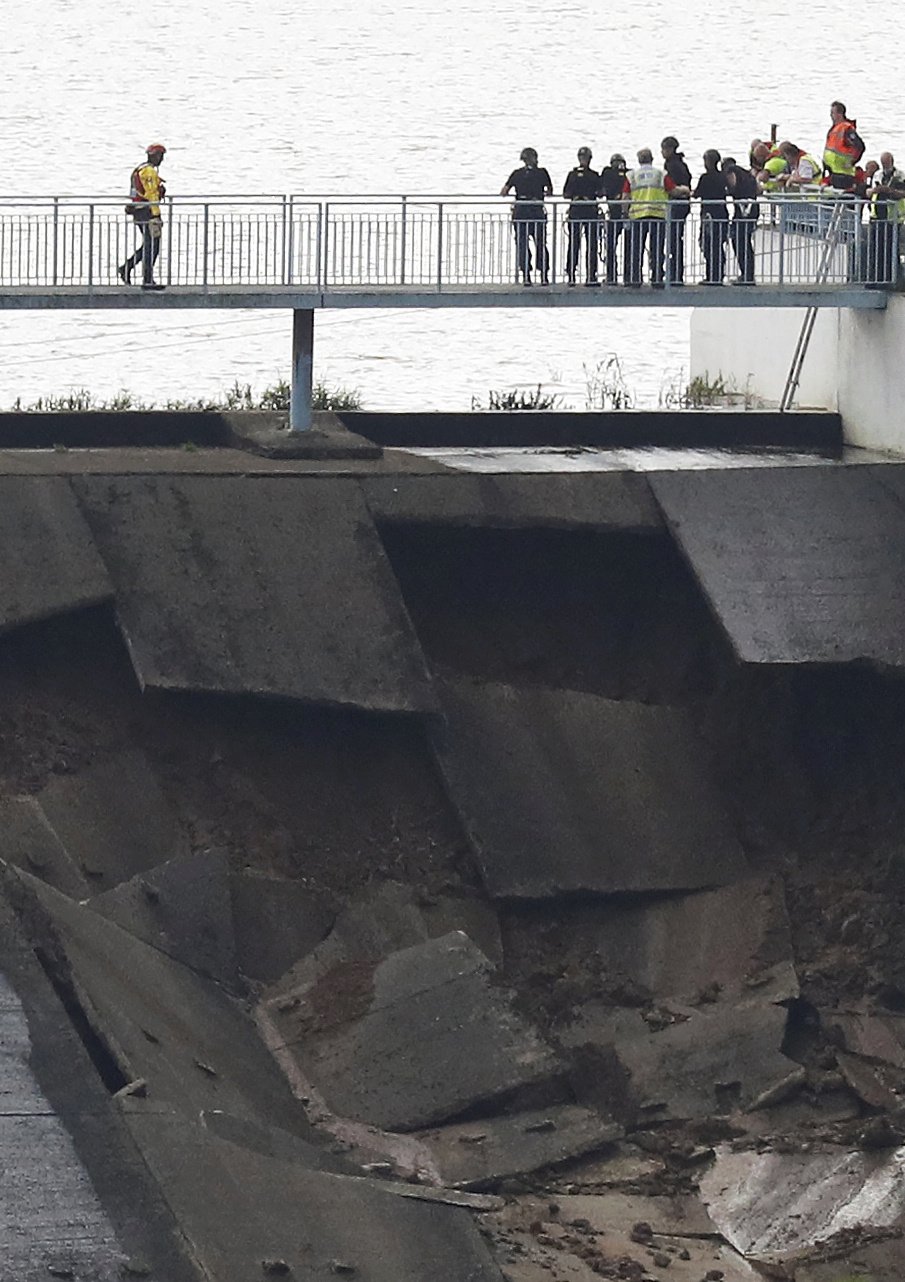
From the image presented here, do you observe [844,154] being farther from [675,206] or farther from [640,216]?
[640,216]

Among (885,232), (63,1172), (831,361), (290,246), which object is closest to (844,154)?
(885,232)

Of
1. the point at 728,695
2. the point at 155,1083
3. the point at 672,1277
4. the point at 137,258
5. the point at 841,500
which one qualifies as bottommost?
the point at 672,1277

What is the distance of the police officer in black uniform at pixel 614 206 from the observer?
97.0ft

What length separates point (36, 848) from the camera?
922 inches

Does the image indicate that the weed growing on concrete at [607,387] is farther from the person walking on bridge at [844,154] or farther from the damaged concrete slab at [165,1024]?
the damaged concrete slab at [165,1024]

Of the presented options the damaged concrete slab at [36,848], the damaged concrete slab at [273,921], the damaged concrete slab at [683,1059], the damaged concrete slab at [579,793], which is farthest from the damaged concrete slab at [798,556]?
the damaged concrete slab at [36,848]

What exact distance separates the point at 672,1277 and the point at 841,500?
10.2 metres

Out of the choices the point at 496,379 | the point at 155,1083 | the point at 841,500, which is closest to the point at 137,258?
the point at 841,500

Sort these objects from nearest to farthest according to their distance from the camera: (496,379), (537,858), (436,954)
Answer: (436,954) < (537,858) < (496,379)

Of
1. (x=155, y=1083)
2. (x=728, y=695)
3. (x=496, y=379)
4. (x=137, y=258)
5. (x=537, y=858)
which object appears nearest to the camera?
(x=155, y=1083)

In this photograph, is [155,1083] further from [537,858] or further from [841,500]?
[841,500]

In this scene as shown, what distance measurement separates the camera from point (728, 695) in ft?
88.5

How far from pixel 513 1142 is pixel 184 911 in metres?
3.35

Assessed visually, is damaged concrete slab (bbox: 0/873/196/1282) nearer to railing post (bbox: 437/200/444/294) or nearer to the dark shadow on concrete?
railing post (bbox: 437/200/444/294)
